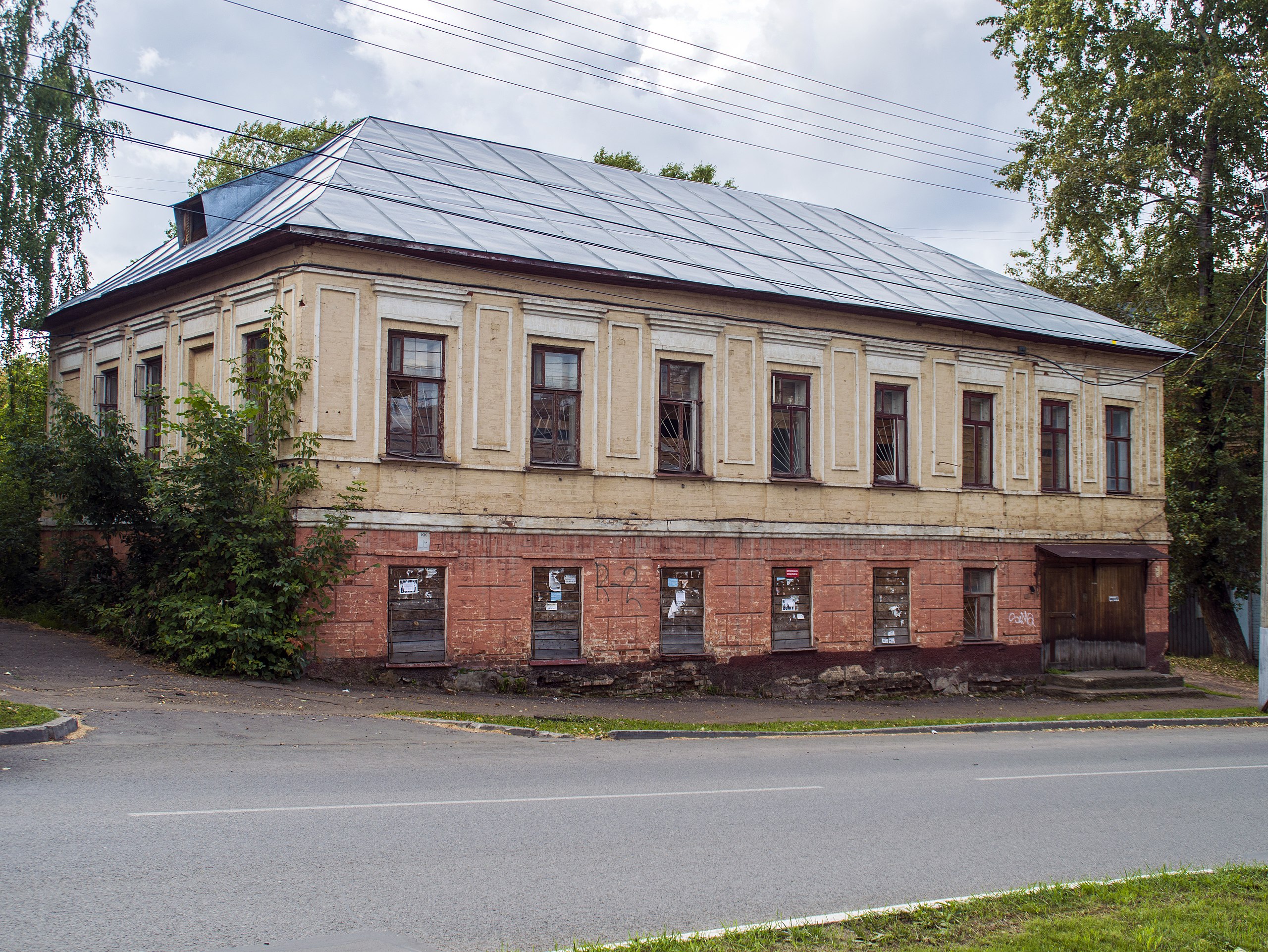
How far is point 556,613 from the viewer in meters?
17.9

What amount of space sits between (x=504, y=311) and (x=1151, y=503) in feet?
55.5

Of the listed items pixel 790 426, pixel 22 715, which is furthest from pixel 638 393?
pixel 22 715

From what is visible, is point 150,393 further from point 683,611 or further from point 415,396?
point 683,611

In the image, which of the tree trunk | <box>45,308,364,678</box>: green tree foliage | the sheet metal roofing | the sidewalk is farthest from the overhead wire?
the tree trunk

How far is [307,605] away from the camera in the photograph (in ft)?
51.7

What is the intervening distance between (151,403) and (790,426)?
39.0 ft

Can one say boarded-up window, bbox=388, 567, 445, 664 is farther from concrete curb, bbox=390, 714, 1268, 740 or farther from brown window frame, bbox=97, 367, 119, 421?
brown window frame, bbox=97, 367, 119, 421

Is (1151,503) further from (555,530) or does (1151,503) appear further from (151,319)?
(151,319)

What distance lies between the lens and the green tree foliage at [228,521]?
50.2 ft

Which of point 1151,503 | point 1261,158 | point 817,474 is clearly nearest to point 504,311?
point 817,474

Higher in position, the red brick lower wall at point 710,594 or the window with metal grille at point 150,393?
the window with metal grille at point 150,393

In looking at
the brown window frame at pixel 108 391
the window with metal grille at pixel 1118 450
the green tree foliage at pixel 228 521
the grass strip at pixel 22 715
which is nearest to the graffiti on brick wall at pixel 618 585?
the green tree foliage at pixel 228 521

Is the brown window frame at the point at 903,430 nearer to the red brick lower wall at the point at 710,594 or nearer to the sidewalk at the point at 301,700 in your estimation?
the red brick lower wall at the point at 710,594

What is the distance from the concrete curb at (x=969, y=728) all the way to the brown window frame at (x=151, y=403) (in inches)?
415
